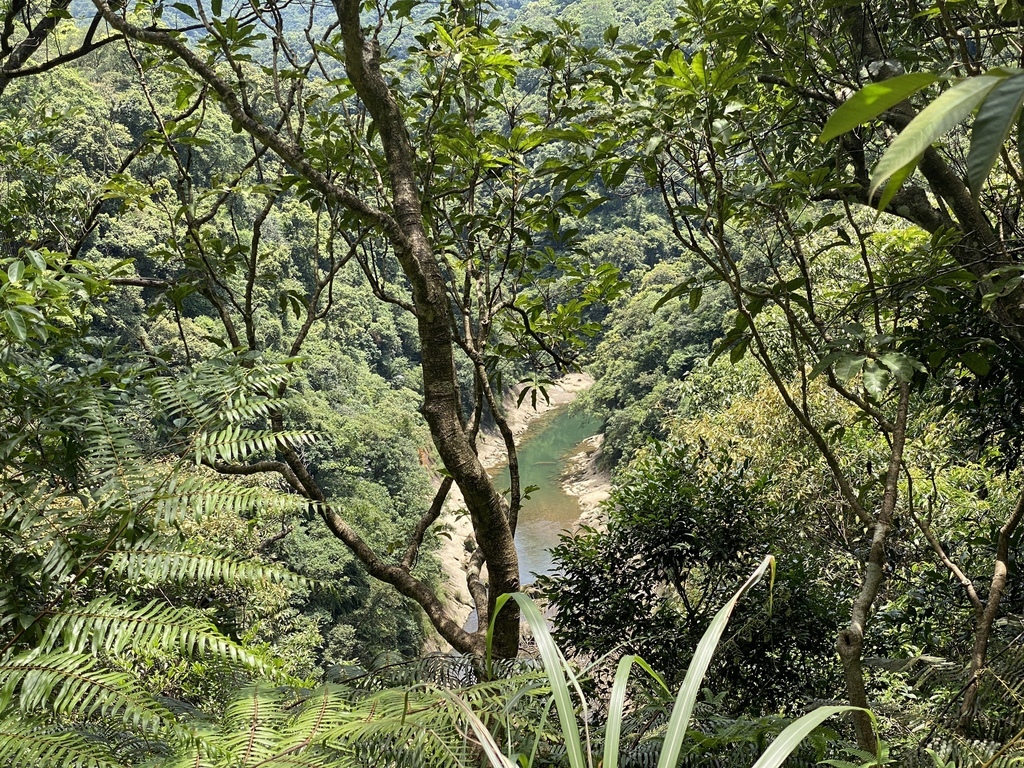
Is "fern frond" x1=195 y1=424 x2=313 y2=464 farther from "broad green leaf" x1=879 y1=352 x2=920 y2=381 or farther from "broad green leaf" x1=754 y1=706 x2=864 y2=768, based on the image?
"broad green leaf" x1=879 y1=352 x2=920 y2=381

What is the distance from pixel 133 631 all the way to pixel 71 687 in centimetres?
10

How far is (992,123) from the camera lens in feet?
1.11

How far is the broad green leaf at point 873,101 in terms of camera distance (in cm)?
35

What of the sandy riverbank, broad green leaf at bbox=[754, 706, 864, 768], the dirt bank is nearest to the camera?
broad green leaf at bbox=[754, 706, 864, 768]

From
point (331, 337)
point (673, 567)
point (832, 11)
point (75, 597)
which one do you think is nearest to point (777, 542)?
point (673, 567)

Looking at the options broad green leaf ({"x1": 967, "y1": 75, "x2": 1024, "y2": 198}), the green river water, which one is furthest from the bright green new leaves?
the green river water

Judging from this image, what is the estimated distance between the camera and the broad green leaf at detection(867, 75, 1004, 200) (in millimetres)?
323

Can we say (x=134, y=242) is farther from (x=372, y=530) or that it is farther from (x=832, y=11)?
(x=832, y=11)

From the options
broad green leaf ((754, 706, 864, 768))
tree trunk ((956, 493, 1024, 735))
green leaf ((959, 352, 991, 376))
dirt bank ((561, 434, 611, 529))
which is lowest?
dirt bank ((561, 434, 611, 529))

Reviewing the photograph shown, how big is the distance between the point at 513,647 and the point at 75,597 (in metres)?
0.95

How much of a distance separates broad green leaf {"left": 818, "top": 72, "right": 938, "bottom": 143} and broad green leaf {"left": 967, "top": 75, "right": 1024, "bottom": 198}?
3 cm

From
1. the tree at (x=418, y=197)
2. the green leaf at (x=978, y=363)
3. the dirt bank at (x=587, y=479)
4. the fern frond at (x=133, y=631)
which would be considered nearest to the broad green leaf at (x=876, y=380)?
the green leaf at (x=978, y=363)

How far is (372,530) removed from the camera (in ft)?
45.8

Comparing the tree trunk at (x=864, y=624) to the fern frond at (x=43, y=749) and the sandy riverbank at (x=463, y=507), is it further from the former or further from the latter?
the sandy riverbank at (x=463, y=507)
